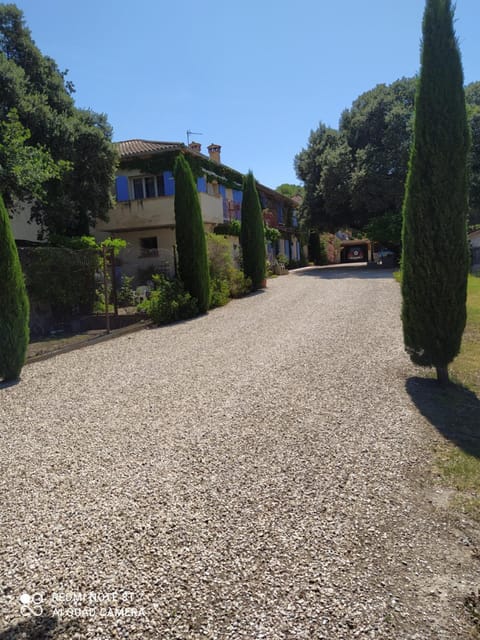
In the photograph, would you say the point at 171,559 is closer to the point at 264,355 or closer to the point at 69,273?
the point at 264,355

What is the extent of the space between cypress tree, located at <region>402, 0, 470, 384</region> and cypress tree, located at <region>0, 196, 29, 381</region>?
5425mm

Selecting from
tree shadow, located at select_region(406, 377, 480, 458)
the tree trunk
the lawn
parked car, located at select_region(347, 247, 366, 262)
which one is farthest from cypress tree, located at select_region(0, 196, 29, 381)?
parked car, located at select_region(347, 247, 366, 262)

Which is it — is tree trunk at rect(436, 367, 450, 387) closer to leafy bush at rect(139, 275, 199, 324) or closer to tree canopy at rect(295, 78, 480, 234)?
leafy bush at rect(139, 275, 199, 324)

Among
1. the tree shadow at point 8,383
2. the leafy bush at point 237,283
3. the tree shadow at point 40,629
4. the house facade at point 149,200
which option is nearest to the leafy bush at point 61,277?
the tree shadow at point 8,383

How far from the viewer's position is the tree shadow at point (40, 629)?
1921 millimetres

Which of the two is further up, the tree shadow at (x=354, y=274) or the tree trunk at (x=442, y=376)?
the tree shadow at (x=354, y=274)

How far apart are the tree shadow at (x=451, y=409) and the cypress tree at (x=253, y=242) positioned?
43.1 ft

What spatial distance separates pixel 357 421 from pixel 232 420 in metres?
1.26

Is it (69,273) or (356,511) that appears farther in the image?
(69,273)

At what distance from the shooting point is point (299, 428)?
4.18 m

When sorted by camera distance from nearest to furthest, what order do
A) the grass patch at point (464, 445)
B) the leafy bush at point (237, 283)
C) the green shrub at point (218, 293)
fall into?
the grass patch at point (464, 445)
the green shrub at point (218, 293)
the leafy bush at point (237, 283)

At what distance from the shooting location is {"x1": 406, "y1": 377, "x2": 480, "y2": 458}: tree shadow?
12.9ft

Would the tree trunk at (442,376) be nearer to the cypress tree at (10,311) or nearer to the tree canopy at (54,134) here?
the cypress tree at (10,311)

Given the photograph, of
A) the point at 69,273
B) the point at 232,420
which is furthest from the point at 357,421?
the point at 69,273
